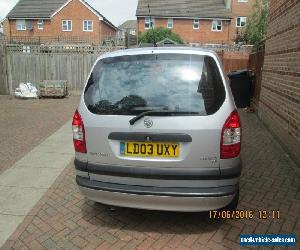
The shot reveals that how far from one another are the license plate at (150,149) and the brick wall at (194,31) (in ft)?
142

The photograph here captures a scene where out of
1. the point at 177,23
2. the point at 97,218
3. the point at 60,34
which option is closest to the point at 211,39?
the point at 177,23

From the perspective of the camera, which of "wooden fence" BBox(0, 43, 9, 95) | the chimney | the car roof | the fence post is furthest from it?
the chimney

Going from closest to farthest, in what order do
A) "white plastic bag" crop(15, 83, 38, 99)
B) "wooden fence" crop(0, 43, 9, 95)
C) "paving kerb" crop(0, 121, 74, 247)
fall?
"paving kerb" crop(0, 121, 74, 247)
"white plastic bag" crop(15, 83, 38, 99)
"wooden fence" crop(0, 43, 9, 95)

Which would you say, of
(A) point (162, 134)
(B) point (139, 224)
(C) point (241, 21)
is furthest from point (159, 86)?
(C) point (241, 21)

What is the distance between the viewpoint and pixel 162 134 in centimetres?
321

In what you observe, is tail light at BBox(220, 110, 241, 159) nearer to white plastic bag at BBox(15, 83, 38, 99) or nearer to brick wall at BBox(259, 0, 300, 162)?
brick wall at BBox(259, 0, 300, 162)

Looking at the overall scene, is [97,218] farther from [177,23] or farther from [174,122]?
[177,23]

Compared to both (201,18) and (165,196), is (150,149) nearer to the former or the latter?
(165,196)

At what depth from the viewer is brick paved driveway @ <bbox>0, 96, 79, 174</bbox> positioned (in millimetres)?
6801

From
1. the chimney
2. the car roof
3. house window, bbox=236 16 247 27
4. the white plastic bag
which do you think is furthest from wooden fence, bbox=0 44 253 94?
the chimney

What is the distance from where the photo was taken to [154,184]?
3.31 meters

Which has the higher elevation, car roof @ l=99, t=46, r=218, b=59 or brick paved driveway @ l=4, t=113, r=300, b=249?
car roof @ l=99, t=46, r=218, b=59

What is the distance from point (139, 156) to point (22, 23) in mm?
47957

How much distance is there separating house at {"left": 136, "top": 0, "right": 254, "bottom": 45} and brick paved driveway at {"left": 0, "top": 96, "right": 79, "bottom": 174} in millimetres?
32882
